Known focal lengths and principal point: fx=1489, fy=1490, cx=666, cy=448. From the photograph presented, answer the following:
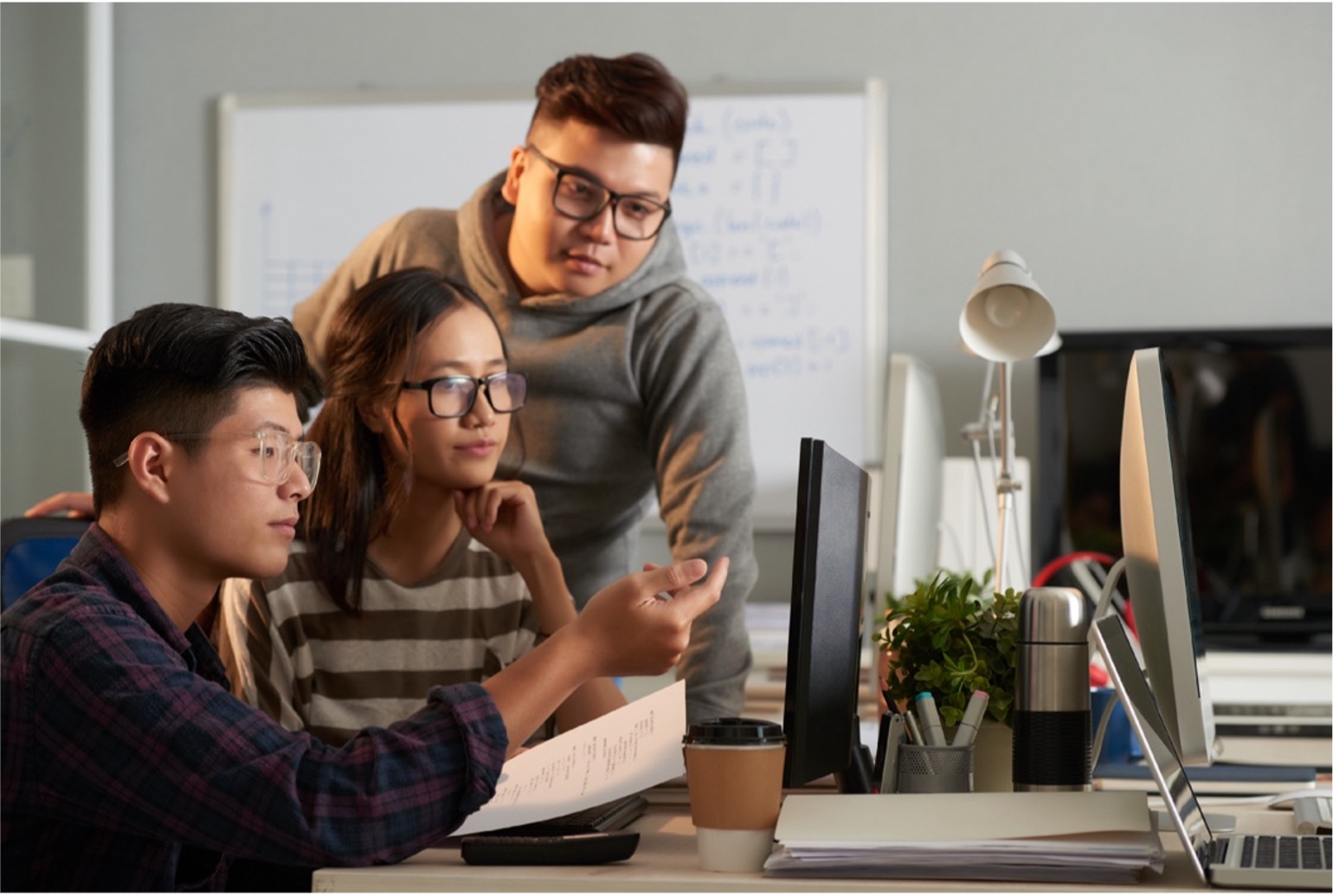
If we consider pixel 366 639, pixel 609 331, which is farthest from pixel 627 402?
pixel 366 639

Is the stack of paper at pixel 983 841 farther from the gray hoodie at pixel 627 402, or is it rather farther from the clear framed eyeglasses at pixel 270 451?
the gray hoodie at pixel 627 402

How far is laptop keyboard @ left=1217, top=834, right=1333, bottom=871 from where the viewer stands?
0.91 m

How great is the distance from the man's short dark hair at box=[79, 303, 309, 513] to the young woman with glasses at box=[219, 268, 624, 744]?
49cm

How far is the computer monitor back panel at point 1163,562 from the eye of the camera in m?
0.95

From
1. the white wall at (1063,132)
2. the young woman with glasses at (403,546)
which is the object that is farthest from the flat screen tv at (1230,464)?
the young woman with glasses at (403,546)

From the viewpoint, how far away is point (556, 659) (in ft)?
3.32

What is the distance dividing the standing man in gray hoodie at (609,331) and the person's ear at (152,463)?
83 centimetres

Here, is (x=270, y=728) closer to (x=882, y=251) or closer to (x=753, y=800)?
(x=753, y=800)

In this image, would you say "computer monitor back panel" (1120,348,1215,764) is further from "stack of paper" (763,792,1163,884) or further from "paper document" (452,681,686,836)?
"paper document" (452,681,686,836)

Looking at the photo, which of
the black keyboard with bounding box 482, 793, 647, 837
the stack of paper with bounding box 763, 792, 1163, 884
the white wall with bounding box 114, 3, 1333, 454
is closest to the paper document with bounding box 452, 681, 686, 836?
the black keyboard with bounding box 482, 793, 647, 837

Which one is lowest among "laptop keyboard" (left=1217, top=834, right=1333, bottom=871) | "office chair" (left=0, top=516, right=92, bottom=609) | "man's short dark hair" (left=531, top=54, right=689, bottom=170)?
"laptop keyboard" (left=1217, top=834, right=1333, bottom=871)

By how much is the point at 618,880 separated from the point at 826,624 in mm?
277

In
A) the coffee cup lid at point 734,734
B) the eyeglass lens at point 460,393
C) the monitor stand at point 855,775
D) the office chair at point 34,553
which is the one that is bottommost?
the monitor stand at point 855,775

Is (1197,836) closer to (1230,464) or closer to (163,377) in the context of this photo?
(163,377)
